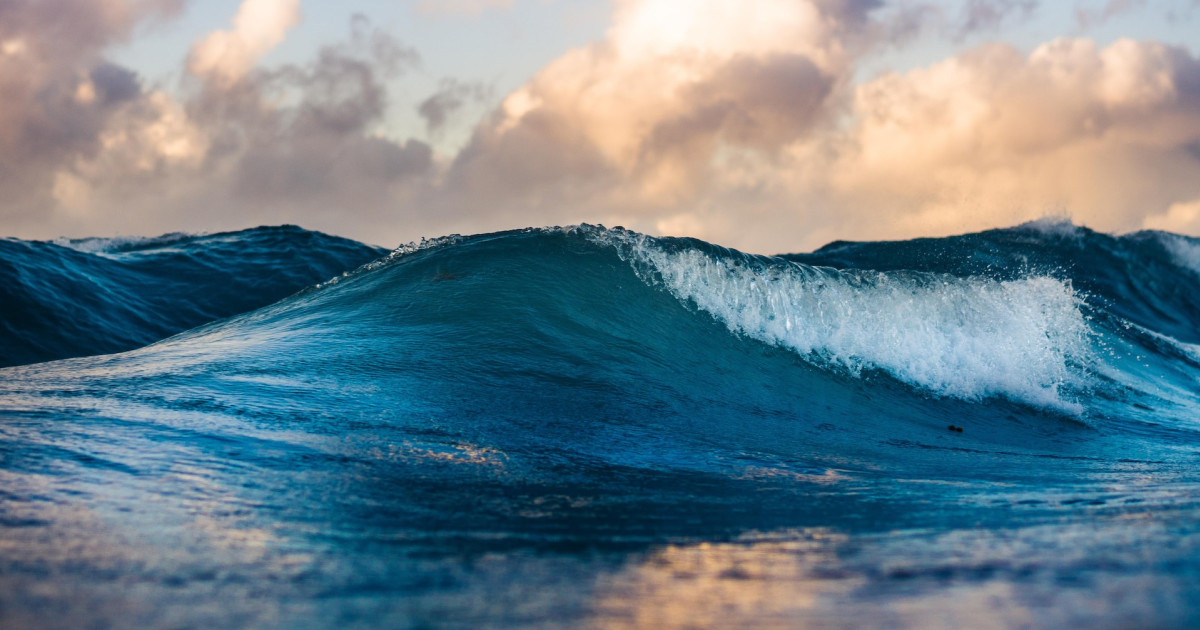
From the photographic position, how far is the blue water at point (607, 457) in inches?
85.8

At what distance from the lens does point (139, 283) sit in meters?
14.3

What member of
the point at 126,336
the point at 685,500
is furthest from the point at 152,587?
the point at 126,336

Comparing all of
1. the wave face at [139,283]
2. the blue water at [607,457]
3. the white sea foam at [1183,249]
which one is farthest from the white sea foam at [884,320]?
the white sea foam at [1183,249]

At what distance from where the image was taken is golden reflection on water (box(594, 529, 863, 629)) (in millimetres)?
1993

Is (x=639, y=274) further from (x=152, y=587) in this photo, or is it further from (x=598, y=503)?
(x=152, y=587)

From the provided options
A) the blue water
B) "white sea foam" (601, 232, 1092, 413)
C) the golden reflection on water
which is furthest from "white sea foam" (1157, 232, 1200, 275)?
the golden reflection on water

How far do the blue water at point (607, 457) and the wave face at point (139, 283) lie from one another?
1.64 feet

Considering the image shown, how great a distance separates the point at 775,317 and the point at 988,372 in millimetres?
2235

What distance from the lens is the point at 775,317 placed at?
9.01 m

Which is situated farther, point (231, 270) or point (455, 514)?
point (231, 270)

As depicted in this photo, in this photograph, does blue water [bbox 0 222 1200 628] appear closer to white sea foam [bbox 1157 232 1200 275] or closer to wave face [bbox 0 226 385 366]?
wave face [bbox 0 226 385 366]

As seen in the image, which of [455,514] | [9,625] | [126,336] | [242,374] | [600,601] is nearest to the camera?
[9,625]

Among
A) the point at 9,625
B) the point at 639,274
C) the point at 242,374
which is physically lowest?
the point at 9,625

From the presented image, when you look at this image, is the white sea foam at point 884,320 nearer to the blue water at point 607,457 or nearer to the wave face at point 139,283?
the blue water at point 607,457
